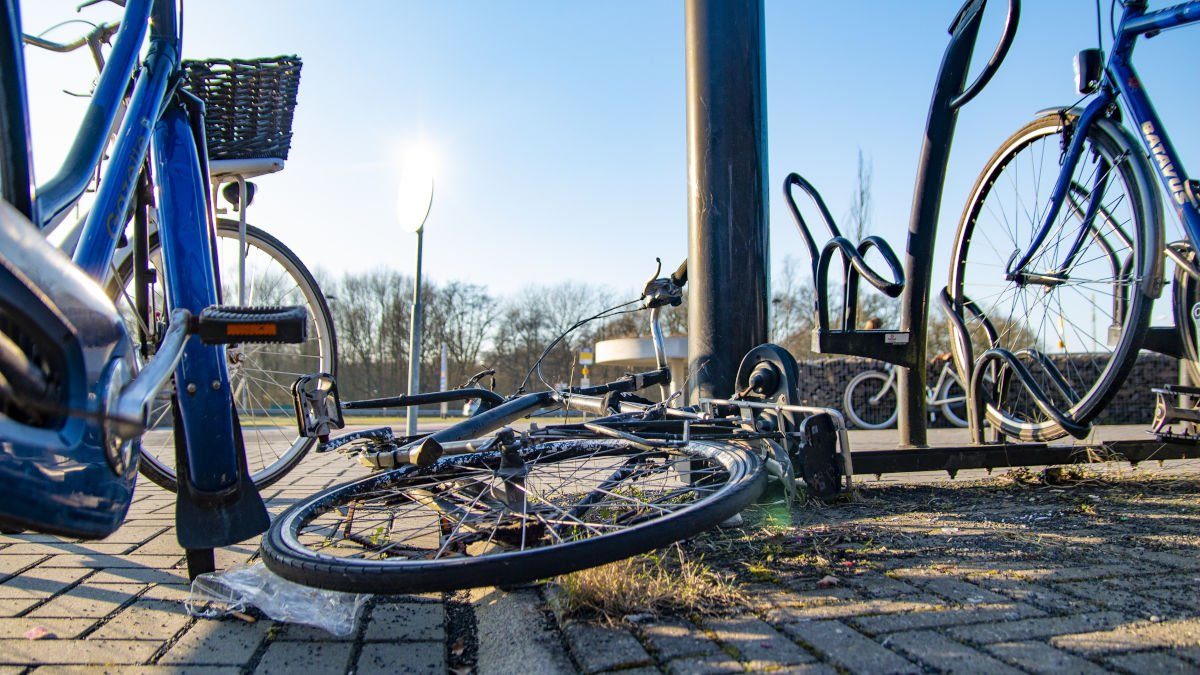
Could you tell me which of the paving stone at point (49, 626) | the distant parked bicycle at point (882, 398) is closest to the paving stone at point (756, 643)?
the paving stone at point (49, 626)

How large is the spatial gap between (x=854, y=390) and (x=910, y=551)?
11669 millimetres

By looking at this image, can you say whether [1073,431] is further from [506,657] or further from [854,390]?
[854,390]

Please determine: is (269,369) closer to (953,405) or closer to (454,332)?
(953,405)

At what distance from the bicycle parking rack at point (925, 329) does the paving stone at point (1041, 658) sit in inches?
87.0

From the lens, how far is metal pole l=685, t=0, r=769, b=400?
3.85m

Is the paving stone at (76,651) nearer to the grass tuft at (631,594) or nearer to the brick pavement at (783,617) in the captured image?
the brick pavement at (783,617)

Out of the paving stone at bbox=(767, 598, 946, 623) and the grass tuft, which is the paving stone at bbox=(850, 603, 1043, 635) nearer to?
the paving stone at bbox=(767, 598, 946, 623)

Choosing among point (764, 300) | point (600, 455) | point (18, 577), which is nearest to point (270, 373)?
point (18, 577)

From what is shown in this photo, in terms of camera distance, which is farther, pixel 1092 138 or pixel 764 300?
pixel 764 300

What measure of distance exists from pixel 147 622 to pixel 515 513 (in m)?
0.98

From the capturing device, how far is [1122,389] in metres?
14.6

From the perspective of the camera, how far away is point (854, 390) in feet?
44.1

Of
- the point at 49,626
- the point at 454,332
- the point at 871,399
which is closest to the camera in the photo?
the point at 49,626

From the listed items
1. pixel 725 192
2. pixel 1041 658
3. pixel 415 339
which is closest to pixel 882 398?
pixel 415 339
